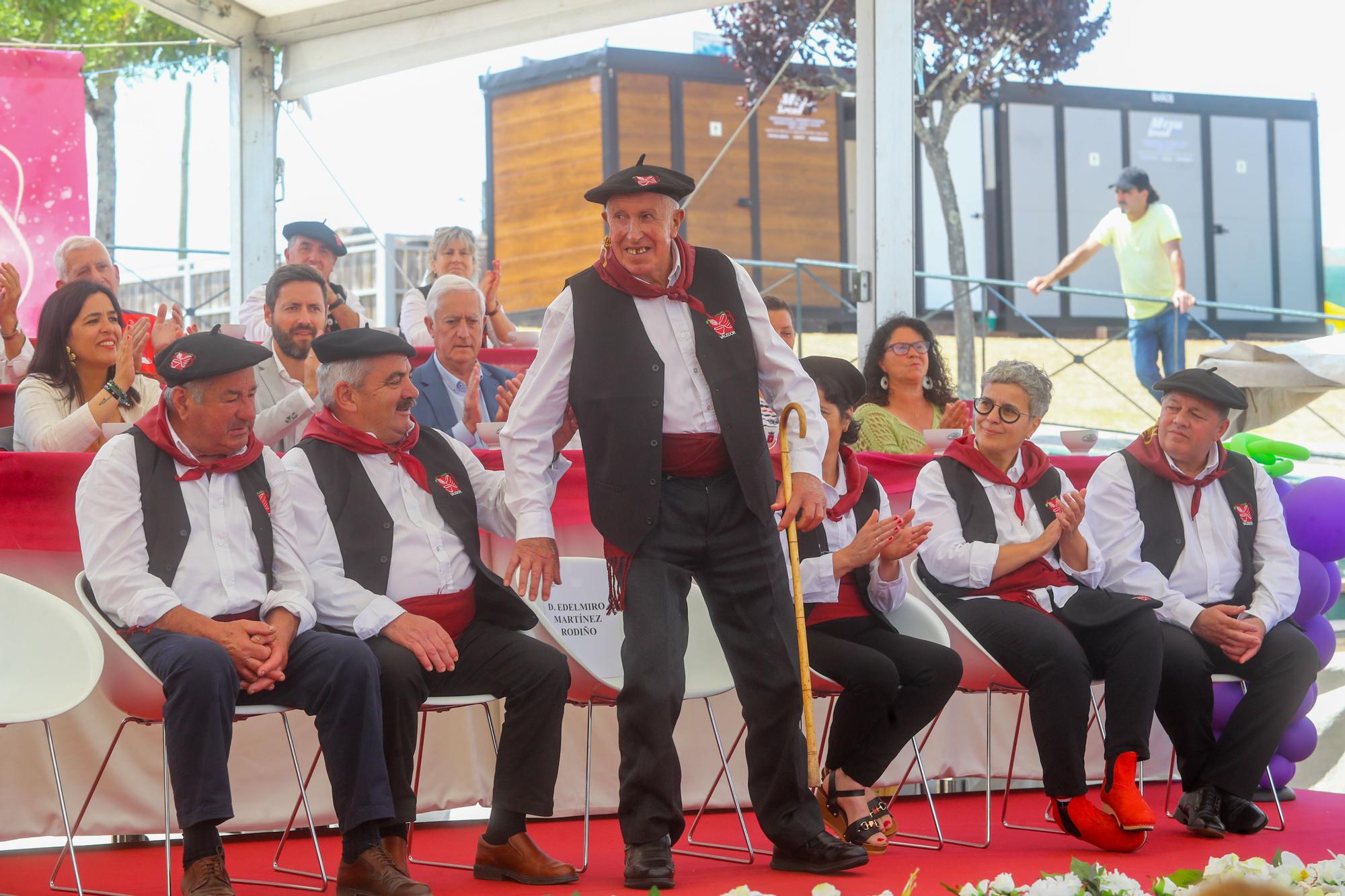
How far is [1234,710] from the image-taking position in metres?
4.03

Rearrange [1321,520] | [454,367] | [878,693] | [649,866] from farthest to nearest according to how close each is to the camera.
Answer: [454,367] → [1321,520] → [878,693] → [649,866]

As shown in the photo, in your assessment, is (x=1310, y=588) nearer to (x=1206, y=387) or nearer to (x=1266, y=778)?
(x=1266, y=778)

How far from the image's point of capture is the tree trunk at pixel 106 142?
1428 centimetres

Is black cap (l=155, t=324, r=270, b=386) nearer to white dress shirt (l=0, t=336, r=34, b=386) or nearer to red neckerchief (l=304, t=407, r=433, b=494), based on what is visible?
red neckerchief (l=304, t=407, r=433, b=494)

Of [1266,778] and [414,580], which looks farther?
[1266,778]

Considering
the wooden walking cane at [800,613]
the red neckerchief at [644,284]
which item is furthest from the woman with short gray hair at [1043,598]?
the red neckerchief at [644,284]

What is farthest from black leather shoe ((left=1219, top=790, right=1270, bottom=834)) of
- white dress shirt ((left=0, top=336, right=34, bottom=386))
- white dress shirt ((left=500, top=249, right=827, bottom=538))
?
white dress shirt ((left=0, top=336, right=34, bottom=386))

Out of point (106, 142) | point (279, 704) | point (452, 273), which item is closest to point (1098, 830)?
point (279, 704)

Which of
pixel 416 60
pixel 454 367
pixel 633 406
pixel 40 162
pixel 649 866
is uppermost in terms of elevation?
pixel 416 60

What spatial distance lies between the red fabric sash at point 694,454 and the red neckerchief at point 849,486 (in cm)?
76

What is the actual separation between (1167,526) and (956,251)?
27.4 feet

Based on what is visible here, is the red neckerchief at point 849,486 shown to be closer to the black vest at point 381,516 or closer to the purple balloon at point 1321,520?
the black vest at point 381,516

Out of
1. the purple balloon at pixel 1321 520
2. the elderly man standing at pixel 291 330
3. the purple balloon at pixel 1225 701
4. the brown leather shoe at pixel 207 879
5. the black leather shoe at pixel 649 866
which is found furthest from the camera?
the elderly man standing at pixel 291 330

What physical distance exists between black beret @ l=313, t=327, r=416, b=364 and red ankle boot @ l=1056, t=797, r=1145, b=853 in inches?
80.0
